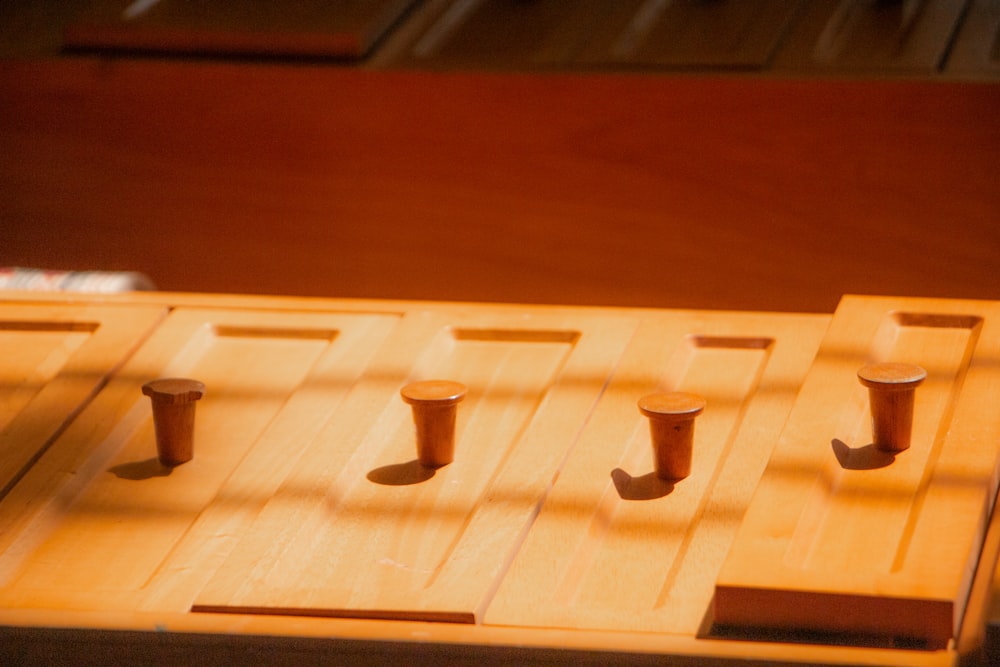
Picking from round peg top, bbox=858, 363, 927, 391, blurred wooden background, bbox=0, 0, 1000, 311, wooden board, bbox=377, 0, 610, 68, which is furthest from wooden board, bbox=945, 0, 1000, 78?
round peg top, bbox=858, 363, 927, 391

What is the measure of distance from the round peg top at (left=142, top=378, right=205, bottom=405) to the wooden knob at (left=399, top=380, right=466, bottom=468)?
0.28 metres

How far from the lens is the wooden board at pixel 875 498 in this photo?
1405mm

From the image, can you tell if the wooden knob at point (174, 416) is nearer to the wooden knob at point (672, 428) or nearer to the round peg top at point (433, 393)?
the round peg top at point (433, 393)

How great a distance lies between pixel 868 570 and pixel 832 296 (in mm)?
1994

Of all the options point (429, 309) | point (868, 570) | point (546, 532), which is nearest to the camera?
point (868, 570)

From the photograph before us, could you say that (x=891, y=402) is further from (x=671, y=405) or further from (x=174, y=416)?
(x=174, y=416)

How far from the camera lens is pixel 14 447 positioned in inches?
75.1

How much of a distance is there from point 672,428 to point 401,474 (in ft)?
1.15

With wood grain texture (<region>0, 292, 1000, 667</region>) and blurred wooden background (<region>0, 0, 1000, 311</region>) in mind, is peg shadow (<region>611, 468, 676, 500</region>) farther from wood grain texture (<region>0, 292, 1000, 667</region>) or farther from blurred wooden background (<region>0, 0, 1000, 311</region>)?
blurred wooden background (<region>0, 0, 1000, 311</region>)

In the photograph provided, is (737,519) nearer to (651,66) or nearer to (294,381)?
(294,381)

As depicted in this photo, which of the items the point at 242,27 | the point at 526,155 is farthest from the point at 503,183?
the point at 242,27

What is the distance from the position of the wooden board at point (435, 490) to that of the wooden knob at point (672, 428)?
0.45 ft

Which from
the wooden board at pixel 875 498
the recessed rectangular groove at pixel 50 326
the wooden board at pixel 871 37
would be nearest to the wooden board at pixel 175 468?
the recessed rectangular groove at pixel 50 326

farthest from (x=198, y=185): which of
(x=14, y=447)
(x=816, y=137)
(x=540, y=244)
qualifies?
(x=14, y=447)
